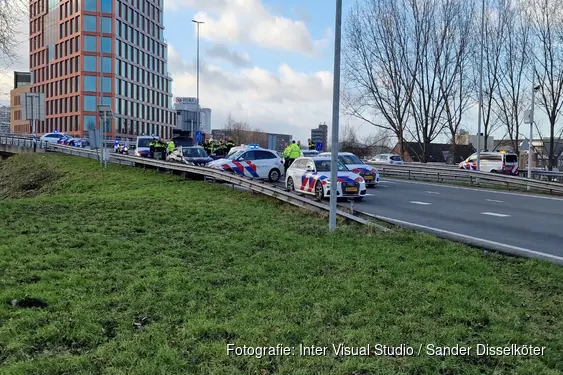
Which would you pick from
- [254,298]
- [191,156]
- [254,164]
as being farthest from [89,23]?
[254,298]

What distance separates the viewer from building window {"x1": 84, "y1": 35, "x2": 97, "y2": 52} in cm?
8656

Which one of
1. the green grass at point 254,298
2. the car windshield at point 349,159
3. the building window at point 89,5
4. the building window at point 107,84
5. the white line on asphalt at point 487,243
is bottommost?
the green grass at point 254,298

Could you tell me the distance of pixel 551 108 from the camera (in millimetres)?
37406

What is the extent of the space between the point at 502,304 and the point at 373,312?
1.59 metres

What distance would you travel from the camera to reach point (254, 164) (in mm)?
23625

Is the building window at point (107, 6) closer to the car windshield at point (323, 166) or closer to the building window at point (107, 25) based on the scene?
the building window at point (107, 25)

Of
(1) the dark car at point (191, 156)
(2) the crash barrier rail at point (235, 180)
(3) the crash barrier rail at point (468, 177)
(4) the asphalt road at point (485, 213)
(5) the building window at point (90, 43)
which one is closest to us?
(4) the asphalt road at point (485, 213)

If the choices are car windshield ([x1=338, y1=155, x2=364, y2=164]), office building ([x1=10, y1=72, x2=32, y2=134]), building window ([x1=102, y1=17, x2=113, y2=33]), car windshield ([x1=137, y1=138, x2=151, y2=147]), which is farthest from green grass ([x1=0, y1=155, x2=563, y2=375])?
office building ([x1=10, y1=72, x2=32, y2=134])

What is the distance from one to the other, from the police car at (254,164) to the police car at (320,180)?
13.4 ft

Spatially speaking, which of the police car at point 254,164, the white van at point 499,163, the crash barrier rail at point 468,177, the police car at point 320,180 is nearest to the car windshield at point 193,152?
the police car at point 254,164

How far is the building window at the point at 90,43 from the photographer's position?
86556 millimetres

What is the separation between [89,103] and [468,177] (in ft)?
243

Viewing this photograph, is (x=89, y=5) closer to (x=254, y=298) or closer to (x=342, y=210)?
(x=342, y=210)

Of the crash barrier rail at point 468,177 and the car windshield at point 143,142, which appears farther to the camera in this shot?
the car windshield at point 143,142
